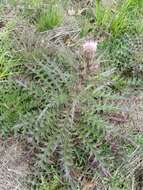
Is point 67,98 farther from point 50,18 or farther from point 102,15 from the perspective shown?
point 102,15

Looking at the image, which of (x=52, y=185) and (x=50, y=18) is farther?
(x=50, y=18)

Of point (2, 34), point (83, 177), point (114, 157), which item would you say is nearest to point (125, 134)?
point (114, 157)

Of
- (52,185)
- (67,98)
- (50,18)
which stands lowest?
(52,185)

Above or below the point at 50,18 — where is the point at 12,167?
below

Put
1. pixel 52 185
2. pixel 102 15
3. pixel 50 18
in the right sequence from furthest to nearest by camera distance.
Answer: pixel 102 15, pixel 50 18, pixel 52 185

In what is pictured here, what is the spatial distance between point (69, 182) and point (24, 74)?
782 mm

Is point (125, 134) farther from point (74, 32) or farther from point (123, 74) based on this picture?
point (74, 32)

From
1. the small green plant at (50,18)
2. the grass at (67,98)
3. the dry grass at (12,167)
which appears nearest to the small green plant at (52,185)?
the grass at (67,98)

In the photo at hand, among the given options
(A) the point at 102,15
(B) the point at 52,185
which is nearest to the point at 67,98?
(B) the point at 52,185

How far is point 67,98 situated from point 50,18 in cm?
68

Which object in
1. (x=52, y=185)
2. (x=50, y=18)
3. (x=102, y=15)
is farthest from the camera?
(x=102, y=15)

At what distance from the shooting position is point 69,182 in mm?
2605

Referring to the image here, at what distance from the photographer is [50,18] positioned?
10.1 feet

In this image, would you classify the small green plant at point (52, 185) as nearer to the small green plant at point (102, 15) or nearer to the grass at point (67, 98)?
the grass at point (67, 98)
